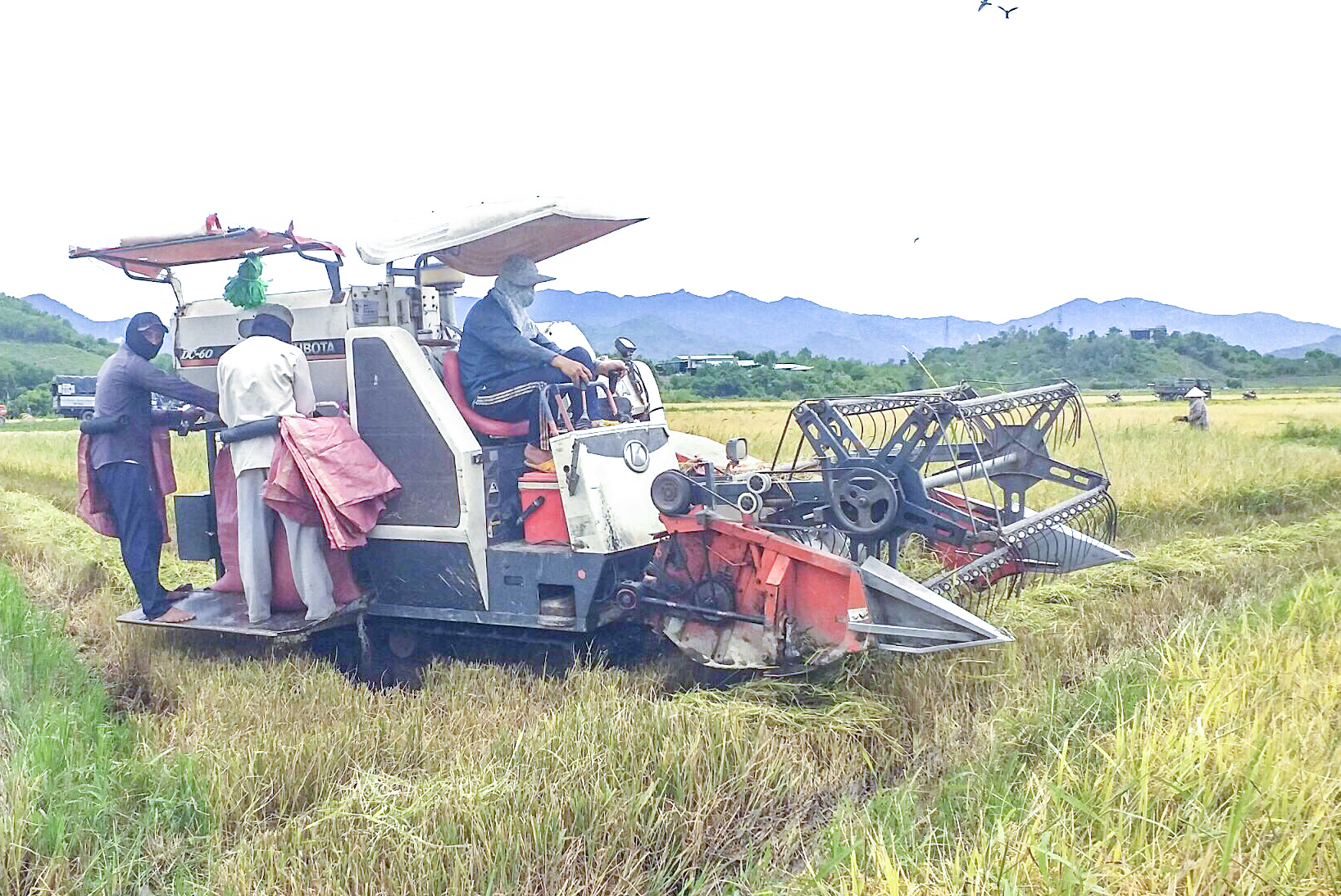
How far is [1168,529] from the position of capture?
8469 mm

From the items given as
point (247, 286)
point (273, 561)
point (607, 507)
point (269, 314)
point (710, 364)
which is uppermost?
point (247, 286)

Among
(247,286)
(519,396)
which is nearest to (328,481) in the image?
(519,396)

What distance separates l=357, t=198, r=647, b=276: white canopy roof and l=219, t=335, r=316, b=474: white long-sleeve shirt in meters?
0.66

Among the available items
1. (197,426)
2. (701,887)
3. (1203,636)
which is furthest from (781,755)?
(197,426)

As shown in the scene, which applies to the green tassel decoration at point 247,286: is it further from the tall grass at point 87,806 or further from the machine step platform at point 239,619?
the tall grass at point 87,806

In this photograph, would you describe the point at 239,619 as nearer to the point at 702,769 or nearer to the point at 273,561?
the point at 273,561

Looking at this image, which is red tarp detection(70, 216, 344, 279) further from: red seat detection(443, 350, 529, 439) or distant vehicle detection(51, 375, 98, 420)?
distant vehicle detection(51, 375, 98, 420)

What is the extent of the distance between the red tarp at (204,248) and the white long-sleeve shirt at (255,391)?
596mm

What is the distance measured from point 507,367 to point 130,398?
205 cm

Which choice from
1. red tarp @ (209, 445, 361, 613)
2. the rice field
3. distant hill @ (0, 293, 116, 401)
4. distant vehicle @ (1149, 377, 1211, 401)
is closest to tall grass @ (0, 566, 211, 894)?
the rice field

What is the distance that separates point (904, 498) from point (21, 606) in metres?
4.56

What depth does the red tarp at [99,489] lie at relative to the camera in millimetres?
5547

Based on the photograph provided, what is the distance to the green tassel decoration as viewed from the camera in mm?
5422

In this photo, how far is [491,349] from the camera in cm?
515
